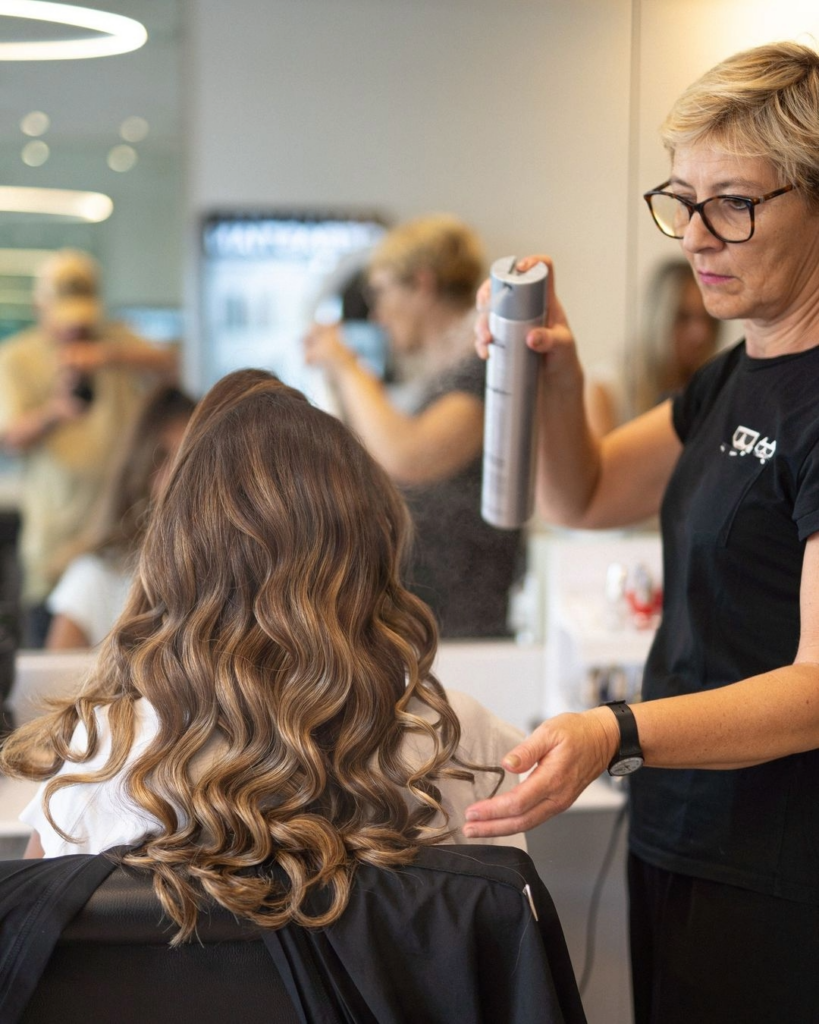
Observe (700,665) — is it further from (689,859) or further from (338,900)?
(338,900)

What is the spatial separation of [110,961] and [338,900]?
151mm

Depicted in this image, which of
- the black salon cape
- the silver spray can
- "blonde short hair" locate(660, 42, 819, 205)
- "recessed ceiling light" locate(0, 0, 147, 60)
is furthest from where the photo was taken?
"recessed ceiling light" locate(0, 0, 147, 60)

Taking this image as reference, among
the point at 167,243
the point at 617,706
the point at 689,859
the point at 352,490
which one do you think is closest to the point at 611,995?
the point at 689,859

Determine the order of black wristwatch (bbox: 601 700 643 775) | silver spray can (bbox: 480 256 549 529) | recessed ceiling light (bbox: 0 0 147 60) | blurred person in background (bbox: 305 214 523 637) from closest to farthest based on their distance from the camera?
black wristwatch (bbox: 601 700 643 775) < silver spray can (bbox: 480 256 549 529) < recessed ceiling light (bbox: 0 0 147 60) < blurred person in background (bbox: 305 214 523 637)

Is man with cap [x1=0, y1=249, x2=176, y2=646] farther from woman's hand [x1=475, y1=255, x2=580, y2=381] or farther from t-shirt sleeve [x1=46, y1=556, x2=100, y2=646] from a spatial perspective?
woman's hand [x1=475, y1=255, x2=580, y2=381]

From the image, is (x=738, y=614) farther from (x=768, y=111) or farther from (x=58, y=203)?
(x=58, y=203)

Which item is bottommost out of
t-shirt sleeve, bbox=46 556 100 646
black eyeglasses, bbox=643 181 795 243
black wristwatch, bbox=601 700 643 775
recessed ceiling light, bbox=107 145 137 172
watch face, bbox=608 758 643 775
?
t-shirt sleeve, bbox=46 556 100 646

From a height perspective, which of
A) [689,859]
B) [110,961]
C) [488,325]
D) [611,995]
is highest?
[488,325]

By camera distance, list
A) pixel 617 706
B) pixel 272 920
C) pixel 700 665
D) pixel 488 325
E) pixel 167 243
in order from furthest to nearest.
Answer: pixel 167 243, pixel 488 325, pixel 700 665, pixel 617 706, pixel 272 920

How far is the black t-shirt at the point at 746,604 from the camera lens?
38.5 inches

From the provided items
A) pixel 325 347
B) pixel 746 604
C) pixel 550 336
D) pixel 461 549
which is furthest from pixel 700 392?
pixel 325 347

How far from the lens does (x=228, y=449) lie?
890mm

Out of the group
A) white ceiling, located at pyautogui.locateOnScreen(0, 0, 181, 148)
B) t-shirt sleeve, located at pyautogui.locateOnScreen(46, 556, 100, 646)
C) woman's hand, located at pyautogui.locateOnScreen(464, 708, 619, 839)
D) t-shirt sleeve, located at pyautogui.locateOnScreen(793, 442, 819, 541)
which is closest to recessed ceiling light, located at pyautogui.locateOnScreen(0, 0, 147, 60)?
white ceiling, located at pyautogui.locateOnScreen(0, 0, 181, 148)

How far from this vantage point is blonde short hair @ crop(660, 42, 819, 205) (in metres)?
0.92
